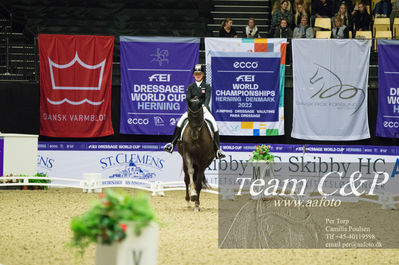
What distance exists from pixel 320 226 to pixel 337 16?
1088cm

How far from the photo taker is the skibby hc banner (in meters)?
18.5

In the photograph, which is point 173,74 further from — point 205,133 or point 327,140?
point 205,133

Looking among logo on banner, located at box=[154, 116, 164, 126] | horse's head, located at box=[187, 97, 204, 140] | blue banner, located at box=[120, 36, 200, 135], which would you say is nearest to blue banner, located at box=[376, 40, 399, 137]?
blue banner, located at box=[120, 36, 200, 135]

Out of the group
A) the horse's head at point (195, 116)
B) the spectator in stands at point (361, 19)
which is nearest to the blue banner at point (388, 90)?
the spectator in stands at point (361, 19)

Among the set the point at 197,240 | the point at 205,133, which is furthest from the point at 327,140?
the point at 197,240

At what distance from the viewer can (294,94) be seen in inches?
727

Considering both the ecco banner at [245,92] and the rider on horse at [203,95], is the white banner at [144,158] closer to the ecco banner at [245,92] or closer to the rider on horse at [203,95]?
the ecco banner at [245,92]

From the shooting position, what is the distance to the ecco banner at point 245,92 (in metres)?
18.5

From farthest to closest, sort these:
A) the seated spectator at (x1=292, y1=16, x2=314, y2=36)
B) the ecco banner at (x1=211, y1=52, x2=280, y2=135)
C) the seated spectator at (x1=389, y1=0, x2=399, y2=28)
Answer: the seated spectator at (x1=389, y1=0, x2=399, y2=28) < the seated spectator at (x1=292, y1=16, x2=314, y2=36) < the ecco banner at (x1=211, y1=52, x2=280, y2=135)

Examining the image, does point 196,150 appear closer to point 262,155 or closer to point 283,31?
point 262,155

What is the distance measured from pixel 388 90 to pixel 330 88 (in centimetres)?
155

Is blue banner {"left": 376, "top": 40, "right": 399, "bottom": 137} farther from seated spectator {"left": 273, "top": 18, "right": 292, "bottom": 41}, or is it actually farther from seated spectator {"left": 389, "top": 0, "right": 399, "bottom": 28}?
seated spectator {"left": 389, "top": 0, "right": 399, "bottom": 28}

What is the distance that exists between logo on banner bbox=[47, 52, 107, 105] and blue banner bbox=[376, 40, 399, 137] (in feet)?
23.9

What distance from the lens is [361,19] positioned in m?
21.1
